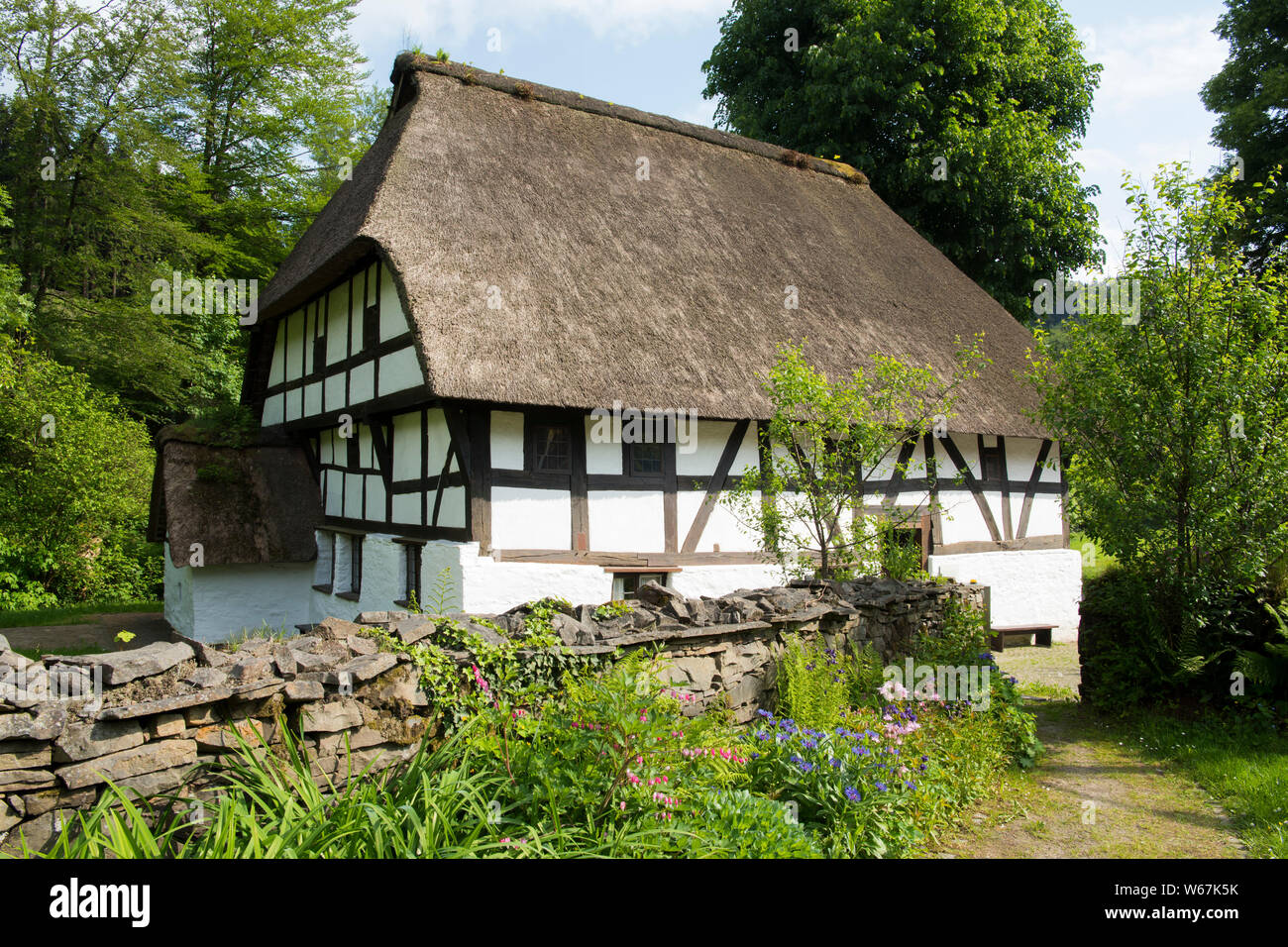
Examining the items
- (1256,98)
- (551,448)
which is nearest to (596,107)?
(551,448)

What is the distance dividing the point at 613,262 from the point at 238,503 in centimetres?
653

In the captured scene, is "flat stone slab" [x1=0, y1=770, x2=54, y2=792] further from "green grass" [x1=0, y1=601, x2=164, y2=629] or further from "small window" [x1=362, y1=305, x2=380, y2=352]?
"green grass" [x1=0, y1=601, x2=164, y2=629]

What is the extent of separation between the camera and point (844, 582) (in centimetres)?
786

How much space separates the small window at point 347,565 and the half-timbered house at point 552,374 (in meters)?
0.04

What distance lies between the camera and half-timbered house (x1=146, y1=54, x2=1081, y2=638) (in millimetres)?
9039

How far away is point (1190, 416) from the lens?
21.5 feet

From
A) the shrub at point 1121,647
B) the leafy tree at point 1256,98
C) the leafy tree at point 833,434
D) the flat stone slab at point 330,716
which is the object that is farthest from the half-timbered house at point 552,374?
the leafy tree at point 1256,98

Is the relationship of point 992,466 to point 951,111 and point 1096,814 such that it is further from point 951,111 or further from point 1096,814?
point 951,111

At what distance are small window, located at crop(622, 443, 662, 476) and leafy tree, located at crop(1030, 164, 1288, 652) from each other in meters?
4.54

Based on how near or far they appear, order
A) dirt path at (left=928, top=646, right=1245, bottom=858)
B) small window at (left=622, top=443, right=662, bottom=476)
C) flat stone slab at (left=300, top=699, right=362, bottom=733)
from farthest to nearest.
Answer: small window at (left=622, top=443, right=662, bottom=476) < dirt path at (left=928, top=646, right=1245, bottom=858) < flat stone slab at (left=300, top=699, right=362, bottom=733)

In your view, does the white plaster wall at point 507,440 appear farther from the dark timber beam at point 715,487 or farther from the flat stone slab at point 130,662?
the flat stone slab at point 130,662

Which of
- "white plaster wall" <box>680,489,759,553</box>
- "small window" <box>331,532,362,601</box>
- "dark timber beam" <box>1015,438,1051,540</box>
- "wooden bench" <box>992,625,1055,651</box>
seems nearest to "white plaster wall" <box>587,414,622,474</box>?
"white plaster wall" <box>680,489,759,553</box>

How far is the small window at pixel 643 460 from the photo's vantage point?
9.86m
